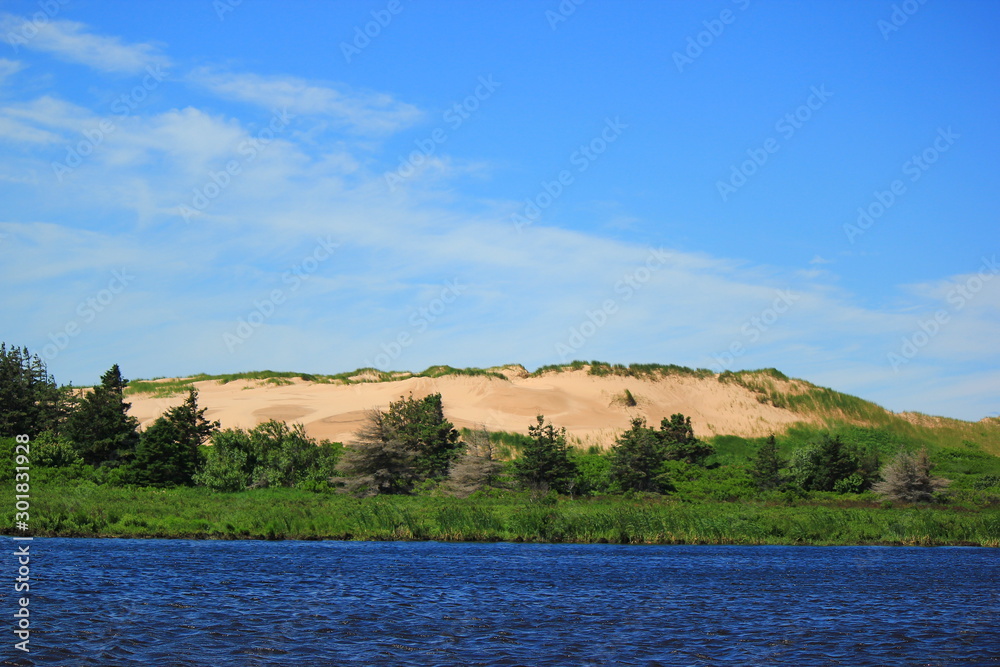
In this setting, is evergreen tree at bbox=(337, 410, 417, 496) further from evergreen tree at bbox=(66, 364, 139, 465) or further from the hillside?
the hillside

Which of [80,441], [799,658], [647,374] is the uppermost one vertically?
[647,374]

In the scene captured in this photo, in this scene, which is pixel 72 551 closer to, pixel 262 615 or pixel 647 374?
pixel 262 615

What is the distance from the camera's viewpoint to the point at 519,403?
305 ft

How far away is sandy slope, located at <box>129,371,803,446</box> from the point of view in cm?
8631

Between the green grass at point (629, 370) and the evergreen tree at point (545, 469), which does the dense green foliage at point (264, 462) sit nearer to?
the evergreen tree at point (545, 469)

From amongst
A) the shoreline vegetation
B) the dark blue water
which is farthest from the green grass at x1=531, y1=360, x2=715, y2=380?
the dark blue water

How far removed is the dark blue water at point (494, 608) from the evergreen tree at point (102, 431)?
2585 centimetres

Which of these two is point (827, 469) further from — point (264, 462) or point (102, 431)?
point (102, 431)

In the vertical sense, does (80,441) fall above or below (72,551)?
above

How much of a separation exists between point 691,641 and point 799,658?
2.31m

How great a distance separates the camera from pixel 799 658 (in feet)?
62.1

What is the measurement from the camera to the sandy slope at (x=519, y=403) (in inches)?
3398

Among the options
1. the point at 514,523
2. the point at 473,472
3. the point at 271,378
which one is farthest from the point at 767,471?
the point at 271,378

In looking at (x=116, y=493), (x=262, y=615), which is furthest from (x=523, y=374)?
(x=262, y=615)
